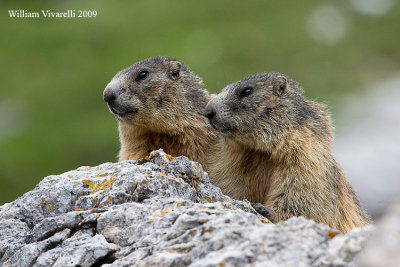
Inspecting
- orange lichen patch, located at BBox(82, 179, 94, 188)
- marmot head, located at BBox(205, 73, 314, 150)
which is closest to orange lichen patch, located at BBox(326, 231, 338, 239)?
orange lichen patch, located at BBox(82, 179, 94, 188)

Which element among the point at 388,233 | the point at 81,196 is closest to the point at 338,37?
the point at 81,196

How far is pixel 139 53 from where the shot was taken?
86.0 ft

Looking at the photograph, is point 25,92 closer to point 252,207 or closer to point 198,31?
point 198,31

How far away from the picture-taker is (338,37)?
3441 cm

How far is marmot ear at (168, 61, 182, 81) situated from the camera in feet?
34.4

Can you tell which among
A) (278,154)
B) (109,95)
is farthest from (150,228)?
(109,95)

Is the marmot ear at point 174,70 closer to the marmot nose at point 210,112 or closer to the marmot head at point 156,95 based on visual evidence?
the marmot head at point 156,95

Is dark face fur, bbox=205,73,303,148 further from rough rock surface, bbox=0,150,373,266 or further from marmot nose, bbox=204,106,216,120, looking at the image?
rough rock surface, bbox=0,150,373,266

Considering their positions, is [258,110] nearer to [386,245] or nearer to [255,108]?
[255,108]

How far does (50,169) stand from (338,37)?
51.8 ft

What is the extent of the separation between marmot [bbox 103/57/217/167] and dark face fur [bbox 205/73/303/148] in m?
0.76

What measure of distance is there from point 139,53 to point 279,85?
17.4 meters

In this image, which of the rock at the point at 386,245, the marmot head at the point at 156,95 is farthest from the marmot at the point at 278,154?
the rock at the point at 386,245

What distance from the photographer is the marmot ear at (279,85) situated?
926 centimetres
